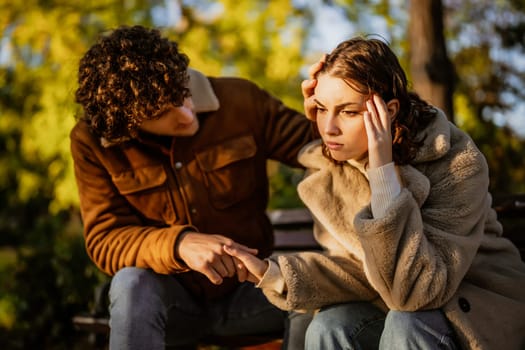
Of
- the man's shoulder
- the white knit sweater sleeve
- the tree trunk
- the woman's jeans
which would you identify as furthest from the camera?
the tree trunk

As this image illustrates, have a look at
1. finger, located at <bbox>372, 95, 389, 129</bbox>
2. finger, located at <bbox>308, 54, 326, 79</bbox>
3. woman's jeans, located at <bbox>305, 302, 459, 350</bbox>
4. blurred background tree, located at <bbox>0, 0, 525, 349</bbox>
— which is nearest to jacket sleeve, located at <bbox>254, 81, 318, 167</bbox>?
finger, located at <bbox>308, 54, 326, 79</bbox>

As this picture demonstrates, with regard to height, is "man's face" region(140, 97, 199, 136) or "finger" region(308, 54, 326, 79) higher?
"finger" region(308, 54, 326, 79)

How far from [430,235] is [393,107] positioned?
1.52ft

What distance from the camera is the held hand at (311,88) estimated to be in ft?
8.10

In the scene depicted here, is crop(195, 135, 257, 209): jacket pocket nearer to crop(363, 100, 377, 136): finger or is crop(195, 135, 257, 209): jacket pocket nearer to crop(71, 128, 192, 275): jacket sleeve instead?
crop(71, 128, 192, 275): jacket sleeve

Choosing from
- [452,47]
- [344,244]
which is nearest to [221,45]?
[452,47]

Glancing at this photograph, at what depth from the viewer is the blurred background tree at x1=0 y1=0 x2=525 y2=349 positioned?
5.19 meters

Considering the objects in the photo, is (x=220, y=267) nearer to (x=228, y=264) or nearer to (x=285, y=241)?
(x=228, y=264)

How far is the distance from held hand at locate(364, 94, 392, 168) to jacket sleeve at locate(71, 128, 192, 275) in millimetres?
820

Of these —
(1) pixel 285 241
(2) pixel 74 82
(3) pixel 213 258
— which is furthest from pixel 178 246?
(2) pixel 74 82

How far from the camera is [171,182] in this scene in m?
2.91

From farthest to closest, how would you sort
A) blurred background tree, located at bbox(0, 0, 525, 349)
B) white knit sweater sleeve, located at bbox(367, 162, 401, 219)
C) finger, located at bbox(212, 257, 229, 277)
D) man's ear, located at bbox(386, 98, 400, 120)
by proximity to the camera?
blurred background tree, located at bbox(0, 0, 525, 349) → finger, located at bbox(212, 257, 229, 277) → man's ear, located at bbox(386, 98, 400, 120) → white knit sweater sleeve, located at bbox(367, 162, 401, 219)

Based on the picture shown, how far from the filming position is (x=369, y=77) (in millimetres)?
2297

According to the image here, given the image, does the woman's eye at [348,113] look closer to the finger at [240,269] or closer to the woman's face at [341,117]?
the woman's face at [341,117]
